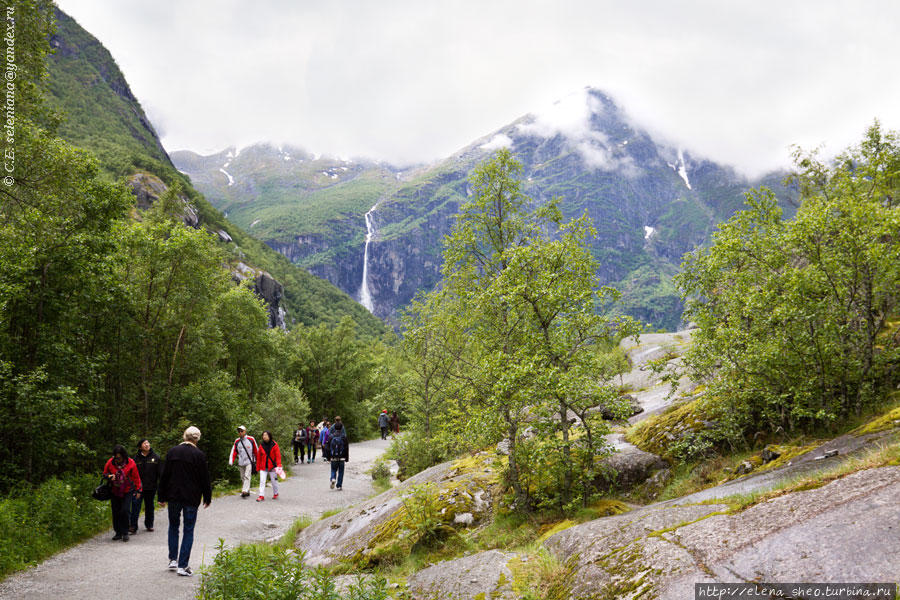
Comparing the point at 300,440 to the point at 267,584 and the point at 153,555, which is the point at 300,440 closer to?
the point at 153,555

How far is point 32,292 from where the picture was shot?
13.5 meters

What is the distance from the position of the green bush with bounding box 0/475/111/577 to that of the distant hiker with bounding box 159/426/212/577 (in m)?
2.58

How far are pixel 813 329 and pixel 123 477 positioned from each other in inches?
582

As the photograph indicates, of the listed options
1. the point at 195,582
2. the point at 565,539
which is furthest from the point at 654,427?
the point at 195,582

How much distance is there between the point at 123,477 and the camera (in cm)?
1032

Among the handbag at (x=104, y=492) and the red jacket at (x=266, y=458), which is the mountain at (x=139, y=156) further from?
the handbag at (x=104, y=492)

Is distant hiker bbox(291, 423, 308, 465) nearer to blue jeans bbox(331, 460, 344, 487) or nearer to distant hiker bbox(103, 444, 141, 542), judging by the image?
blue jeans bbox(331, 460, 344, 487)

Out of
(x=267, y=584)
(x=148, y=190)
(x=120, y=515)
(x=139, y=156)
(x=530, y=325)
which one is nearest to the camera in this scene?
(x=267, y=584)

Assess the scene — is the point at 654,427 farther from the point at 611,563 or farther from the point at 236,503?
the point at 236,503

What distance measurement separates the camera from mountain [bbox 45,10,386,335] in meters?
104

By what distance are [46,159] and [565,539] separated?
15253mm

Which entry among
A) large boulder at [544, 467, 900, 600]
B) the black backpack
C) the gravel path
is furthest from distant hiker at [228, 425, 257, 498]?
large boulder at [544, 467, 900, 600]

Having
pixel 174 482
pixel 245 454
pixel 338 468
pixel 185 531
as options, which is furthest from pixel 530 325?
pixel 338 468

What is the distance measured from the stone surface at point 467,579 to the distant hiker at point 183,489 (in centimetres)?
403
